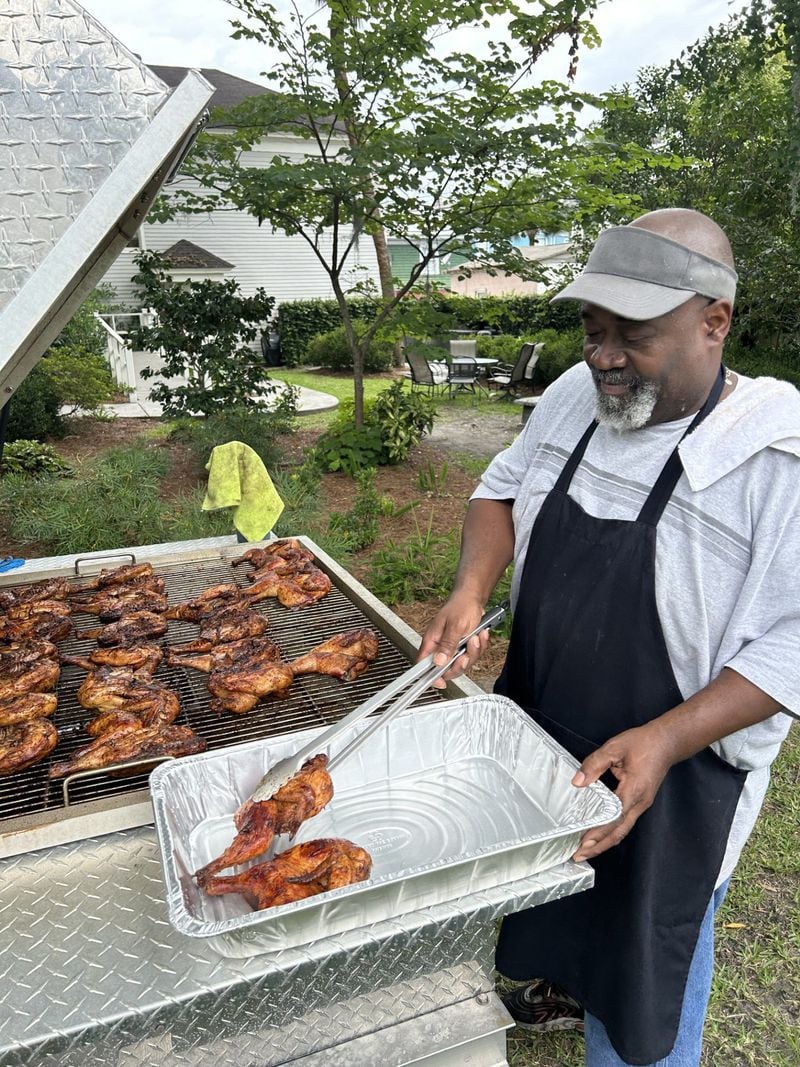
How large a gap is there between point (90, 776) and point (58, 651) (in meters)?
1.14

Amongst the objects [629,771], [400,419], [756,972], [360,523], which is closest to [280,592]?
[629,771]

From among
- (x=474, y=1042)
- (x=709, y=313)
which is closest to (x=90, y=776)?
(x=474, y=1042)

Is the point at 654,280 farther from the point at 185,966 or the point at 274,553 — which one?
the point at 274,553

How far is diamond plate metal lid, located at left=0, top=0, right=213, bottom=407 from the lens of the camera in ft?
5.07

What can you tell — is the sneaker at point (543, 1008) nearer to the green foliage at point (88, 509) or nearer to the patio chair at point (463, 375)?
the green foliage at point (88, 509)

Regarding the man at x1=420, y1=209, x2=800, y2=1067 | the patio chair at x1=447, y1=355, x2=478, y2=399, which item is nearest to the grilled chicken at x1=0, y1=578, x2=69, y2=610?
the man at x1=420, y1=209, x2=800, y2=1067

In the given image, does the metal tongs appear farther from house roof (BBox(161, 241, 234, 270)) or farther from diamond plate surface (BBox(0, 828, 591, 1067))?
house roof (BBox(161, 241, 234, 270))

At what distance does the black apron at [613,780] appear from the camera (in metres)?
1.93

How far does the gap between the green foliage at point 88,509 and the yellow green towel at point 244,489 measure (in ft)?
10.6

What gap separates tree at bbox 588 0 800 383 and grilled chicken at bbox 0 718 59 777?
24.6 ft

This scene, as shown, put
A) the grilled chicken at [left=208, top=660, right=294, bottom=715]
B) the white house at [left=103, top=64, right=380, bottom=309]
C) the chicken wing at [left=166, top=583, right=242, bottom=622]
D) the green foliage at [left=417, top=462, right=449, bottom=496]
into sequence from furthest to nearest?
1. the white house at [left=103, top=64, right=380, bottom=309]
2. the green foliage at [left=417, top=462, right=449, bottom=496]
3. the chicken wing at [left=166, top=583, right=242, bottom=622]
4. the grilled chicken at [left=208, top=660, right=294, bottom=715]

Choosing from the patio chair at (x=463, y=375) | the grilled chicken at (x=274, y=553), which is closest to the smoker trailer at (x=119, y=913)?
the grilled chicken at (x=274, y=553)

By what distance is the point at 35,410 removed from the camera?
11.4 m

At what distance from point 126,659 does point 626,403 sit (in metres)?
2.20
